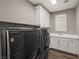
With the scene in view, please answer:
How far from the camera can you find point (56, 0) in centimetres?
284

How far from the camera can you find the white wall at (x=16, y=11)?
5.90 feet

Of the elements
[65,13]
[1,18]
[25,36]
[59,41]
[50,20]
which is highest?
[65,13]

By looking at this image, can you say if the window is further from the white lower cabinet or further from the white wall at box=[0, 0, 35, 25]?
the white wall at box=[0, 0, 35, 25]

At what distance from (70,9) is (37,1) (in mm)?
1693

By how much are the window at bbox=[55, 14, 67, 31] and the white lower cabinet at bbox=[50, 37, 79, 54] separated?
0.58m

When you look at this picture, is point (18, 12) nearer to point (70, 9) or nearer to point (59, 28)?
point (59, 28)

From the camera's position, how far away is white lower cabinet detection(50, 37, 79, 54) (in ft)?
9.62

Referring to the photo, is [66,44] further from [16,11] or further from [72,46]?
[16,11]

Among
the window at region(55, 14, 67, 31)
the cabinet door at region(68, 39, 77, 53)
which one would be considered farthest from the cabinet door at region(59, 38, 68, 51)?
the window at region(55, 14, 67, 31)

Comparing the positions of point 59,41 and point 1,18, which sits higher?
point 1,18

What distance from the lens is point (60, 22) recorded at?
3697 mm

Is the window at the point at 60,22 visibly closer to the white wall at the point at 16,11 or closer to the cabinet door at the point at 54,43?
the cabinet door at the point at 54,43

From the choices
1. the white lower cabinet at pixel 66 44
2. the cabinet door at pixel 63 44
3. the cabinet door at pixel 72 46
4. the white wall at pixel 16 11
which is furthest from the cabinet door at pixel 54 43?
the white wall at pixel 16 11

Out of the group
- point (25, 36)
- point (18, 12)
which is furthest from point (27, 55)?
point (18, 12)
